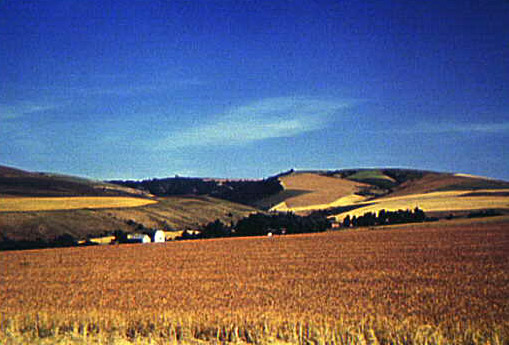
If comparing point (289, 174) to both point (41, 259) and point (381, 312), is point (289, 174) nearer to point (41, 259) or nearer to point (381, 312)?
point (41, 259)

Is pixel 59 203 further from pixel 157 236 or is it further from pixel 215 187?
pixel 215 187

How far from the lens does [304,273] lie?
62.7 ft

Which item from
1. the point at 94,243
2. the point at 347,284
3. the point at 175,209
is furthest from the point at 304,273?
the point at 175,209

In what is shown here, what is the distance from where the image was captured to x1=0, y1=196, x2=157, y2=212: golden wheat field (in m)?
47.7

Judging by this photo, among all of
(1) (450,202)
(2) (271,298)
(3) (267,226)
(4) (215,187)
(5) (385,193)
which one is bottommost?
(2) (271,298)

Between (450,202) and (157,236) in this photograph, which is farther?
(450,202)

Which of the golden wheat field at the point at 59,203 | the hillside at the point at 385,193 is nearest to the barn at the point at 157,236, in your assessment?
the golden wheat field at the point at 59,203

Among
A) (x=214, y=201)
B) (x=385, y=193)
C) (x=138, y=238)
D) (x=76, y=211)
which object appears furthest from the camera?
(x=385, y=193)

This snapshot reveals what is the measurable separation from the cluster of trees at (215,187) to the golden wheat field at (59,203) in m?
37.5

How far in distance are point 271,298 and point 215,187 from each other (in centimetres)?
11075

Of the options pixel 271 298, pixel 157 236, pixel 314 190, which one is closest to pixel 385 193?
pixel 314 190

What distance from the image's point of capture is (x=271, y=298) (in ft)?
45.7

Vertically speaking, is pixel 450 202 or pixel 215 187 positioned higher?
pixel 215 187

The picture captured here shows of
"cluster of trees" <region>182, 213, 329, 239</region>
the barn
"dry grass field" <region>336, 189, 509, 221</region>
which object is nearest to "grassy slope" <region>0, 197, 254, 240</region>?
the barn
